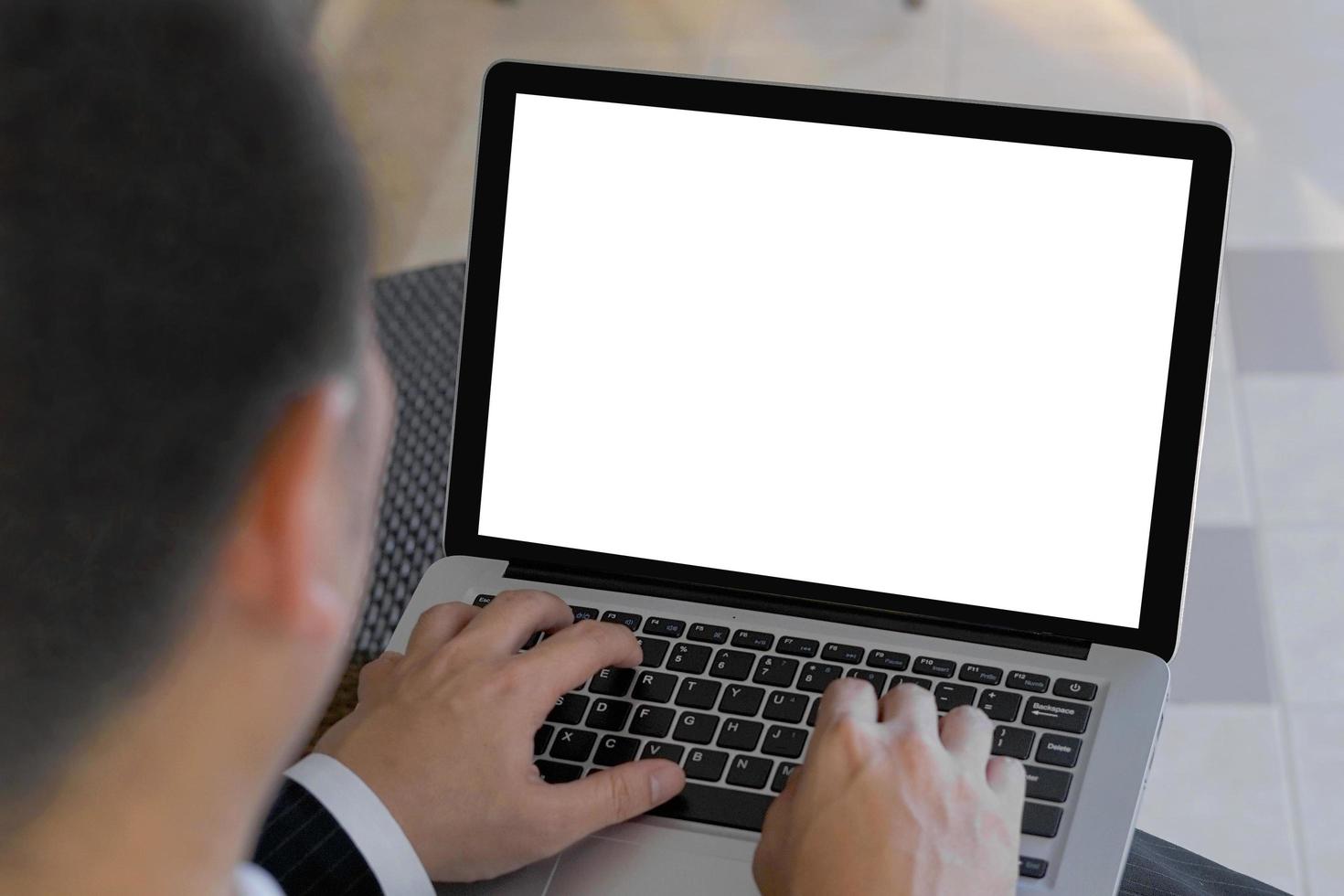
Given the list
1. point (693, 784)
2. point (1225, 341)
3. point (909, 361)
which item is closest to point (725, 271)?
point (909, 361)

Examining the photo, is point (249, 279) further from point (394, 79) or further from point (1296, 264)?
point (394, 79)

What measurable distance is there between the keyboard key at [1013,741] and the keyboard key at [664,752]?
0.59 ft

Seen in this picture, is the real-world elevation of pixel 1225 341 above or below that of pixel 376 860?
above

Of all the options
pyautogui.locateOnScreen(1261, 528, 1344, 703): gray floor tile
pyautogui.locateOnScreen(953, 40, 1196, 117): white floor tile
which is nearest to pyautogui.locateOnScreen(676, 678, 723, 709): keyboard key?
pyautogui.locateOnScreen(1261, 528, 1344, 703): gray floor tile

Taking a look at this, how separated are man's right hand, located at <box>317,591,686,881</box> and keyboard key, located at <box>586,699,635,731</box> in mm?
25

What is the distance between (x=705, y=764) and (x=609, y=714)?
0.23 feet

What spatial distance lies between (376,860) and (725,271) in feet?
1.29

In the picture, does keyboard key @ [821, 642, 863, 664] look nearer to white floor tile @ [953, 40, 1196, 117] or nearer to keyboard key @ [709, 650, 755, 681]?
keyboard key @ [709, 650, 755, 681]

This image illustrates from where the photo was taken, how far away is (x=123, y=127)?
36cm

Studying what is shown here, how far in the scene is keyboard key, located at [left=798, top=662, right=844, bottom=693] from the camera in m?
0.84

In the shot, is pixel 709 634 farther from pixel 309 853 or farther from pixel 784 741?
pixel 309 853

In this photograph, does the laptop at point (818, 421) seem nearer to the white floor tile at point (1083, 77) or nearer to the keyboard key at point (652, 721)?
the keyboard key at point (652, 721)

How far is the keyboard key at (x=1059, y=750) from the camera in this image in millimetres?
777

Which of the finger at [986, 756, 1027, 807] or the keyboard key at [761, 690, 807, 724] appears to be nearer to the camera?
the finger at [986, 756, 1027, 807]
